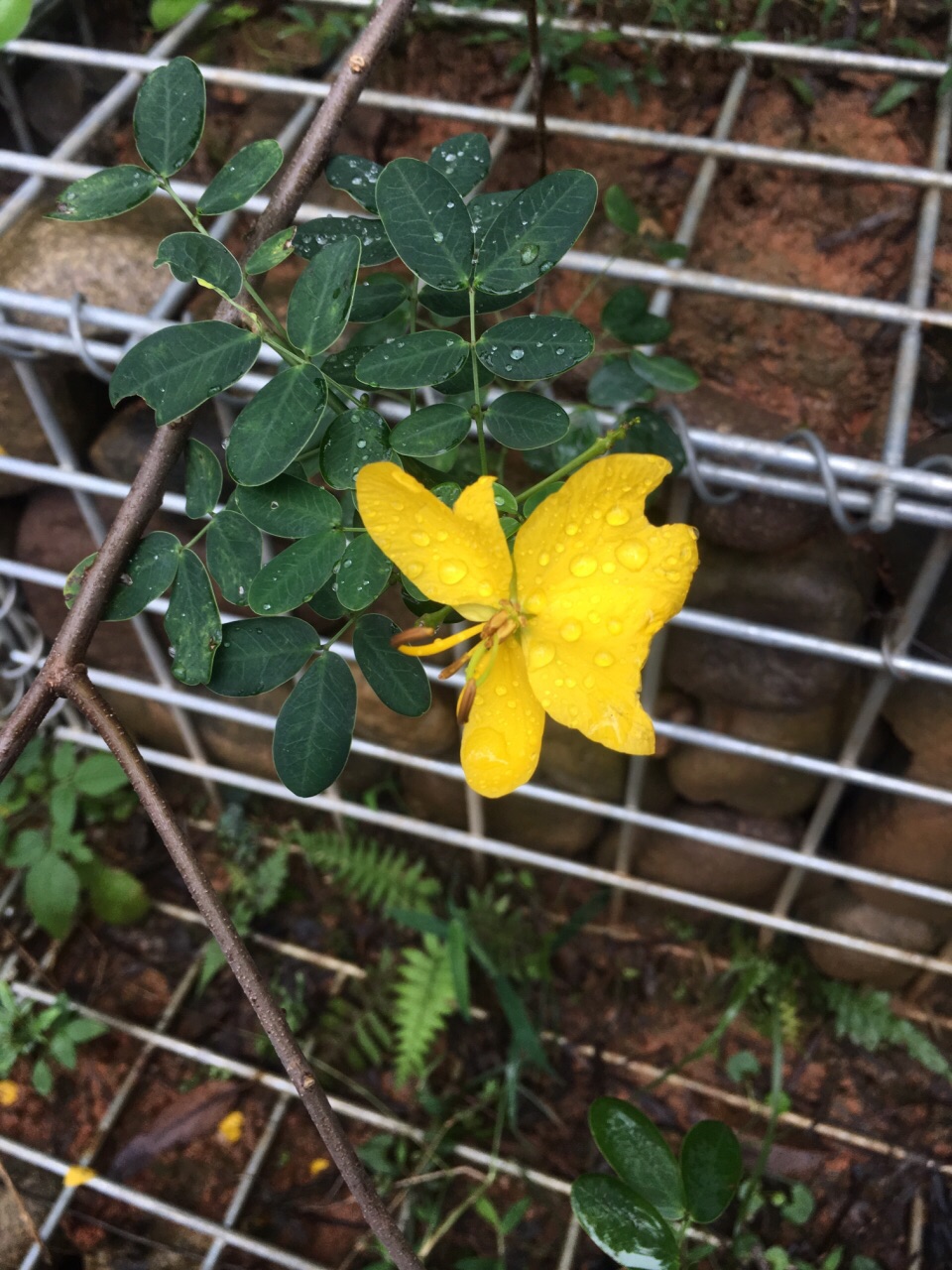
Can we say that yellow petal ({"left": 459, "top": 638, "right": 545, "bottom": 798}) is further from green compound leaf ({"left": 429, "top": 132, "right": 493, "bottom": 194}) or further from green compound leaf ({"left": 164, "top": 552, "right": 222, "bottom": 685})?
green compound leaf ({"left": 429, "top": 132, "right": 493, "bottom": 194})

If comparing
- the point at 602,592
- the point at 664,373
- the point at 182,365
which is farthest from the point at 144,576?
the point at 664,373

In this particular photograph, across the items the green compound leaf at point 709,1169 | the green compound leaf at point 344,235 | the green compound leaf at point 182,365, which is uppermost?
the green compound leaf at point 344,235

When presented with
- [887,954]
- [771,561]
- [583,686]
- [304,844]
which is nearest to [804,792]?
[887,954]

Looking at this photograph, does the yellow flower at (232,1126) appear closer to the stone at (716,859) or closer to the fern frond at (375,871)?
the fern frond at (375,871)

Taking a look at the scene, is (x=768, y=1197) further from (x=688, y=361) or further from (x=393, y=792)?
(x=688, y=361)

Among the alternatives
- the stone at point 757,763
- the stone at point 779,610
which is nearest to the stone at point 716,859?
the stone at point 757,763

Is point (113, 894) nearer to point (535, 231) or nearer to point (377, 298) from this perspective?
point (377, 298)
